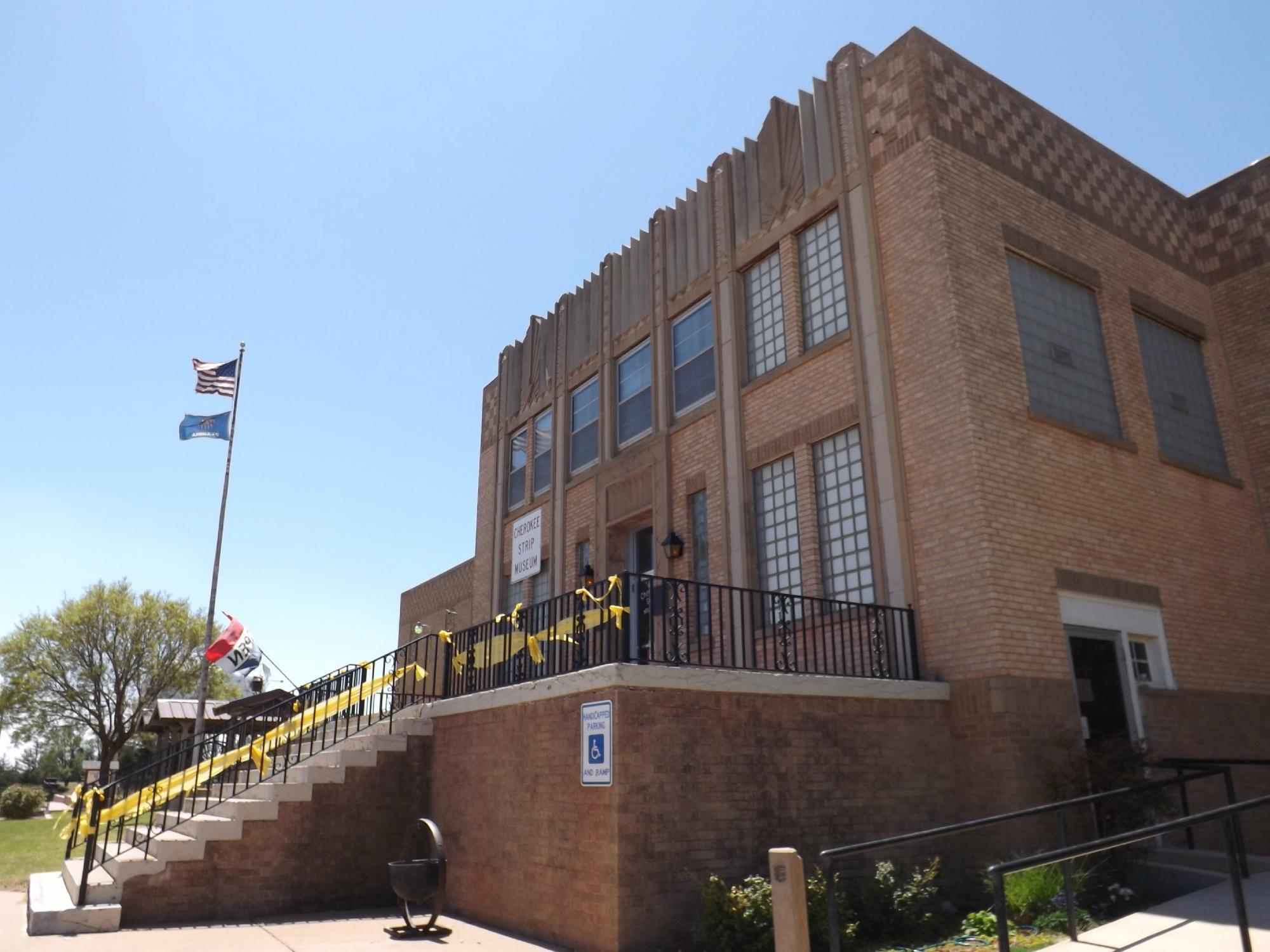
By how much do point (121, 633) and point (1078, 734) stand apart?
44.7m

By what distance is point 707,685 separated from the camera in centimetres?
853

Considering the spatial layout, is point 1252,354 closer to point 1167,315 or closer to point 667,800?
point 1167,315

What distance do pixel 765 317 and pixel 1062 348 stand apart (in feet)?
12.9

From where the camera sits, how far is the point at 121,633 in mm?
44344

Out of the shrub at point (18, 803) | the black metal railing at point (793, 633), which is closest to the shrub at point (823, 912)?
the black metal railing at point (793, 633)

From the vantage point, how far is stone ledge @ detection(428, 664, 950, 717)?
324 inches

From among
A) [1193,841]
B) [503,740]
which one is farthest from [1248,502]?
[503,740]

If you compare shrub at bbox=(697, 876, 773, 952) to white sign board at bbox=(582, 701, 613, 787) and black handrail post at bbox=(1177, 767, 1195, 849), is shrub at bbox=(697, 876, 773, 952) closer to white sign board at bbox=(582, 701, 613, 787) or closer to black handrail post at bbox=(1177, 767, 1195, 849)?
white sign board at bbox=(582, 701, 613, 787)

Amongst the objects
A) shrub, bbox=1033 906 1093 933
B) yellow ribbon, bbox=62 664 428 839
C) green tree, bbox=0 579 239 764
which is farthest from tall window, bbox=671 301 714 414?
green tree, bbox=0 579 239 764

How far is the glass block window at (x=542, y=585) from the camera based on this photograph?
17.7 metres

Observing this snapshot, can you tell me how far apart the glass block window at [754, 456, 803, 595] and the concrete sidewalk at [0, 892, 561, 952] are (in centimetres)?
546

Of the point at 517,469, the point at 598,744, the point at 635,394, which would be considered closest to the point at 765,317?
the point at 635,394

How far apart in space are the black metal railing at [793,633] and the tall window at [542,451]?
6418mm

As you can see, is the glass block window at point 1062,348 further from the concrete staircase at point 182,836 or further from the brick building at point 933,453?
the concrete staircase at point 182,836
